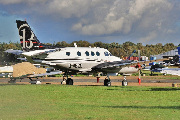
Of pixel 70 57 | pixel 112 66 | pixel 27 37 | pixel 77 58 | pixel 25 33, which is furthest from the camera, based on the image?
pixel 25 33

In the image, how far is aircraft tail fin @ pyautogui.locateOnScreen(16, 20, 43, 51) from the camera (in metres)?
41.8

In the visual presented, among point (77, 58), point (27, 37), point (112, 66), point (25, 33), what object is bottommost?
point (112, 66)

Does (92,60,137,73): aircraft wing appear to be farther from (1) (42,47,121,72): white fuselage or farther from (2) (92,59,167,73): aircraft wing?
(1) (42,47,121,72): white fuselage

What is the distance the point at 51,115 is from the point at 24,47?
25886 millimetres

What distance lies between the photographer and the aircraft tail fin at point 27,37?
4175cm

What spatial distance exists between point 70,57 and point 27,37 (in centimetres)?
601

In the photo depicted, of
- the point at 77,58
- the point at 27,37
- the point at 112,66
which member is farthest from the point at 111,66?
the point at 27,37

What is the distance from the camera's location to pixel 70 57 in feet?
132

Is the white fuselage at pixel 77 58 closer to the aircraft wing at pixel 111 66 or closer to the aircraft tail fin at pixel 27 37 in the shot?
the aircraft wing at pixel 111 66

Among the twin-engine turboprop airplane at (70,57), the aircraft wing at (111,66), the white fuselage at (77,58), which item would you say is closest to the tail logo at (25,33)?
the twin-engine turboprop airplane at (70,57)

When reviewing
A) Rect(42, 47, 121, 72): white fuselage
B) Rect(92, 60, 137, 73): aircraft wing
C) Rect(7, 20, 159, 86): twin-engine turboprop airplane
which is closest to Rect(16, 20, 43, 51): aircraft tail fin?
Rect(7, 20, 159, 86): twin-engine turboprop airplane

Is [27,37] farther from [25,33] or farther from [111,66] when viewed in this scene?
[111,66]

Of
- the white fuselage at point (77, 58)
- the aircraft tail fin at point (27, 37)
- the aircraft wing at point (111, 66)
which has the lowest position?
the aircraft wing at point (111, 66)

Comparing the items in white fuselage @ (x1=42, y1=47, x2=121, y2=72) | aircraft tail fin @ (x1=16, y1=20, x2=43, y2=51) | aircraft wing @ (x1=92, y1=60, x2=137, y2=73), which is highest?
aircraft tail fin @ (x1=16, y1=20, x2=43, y2=51)
